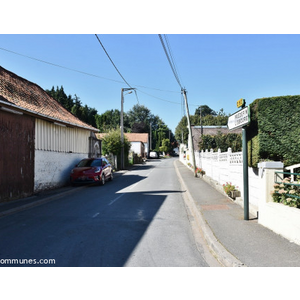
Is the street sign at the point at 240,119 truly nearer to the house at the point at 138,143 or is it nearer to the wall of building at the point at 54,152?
the wall of building at the point at 54,152

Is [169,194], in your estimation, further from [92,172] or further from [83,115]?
[83,115]

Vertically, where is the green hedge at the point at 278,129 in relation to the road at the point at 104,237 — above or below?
above

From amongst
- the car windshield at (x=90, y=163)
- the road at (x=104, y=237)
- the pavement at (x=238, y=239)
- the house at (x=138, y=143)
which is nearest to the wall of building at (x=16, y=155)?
the pavement at (x=238, y=239)

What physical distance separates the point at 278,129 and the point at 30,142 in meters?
9.69

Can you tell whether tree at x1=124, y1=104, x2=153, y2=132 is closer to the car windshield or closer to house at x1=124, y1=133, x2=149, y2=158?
house at x1=124, y1=133, x2=149, y2=158

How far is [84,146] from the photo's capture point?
18672 mm

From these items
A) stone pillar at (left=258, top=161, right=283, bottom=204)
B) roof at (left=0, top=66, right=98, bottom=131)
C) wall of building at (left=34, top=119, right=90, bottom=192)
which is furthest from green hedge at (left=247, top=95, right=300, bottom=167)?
wall of building at (left=34, top=119, right=90, bottom=192)

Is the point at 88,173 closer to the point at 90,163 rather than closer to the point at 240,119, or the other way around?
the point at 90,163

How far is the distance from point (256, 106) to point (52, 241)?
5904mm

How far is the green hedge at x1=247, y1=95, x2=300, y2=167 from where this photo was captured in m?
6.74

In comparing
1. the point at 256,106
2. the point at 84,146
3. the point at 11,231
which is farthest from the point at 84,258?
the point at 84,146

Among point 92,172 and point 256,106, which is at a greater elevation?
point 256,106

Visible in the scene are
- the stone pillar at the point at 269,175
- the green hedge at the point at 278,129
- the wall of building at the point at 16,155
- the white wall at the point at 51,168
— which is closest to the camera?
the stone pillar at the point at 269,175

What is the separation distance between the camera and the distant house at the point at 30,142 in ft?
32.6
